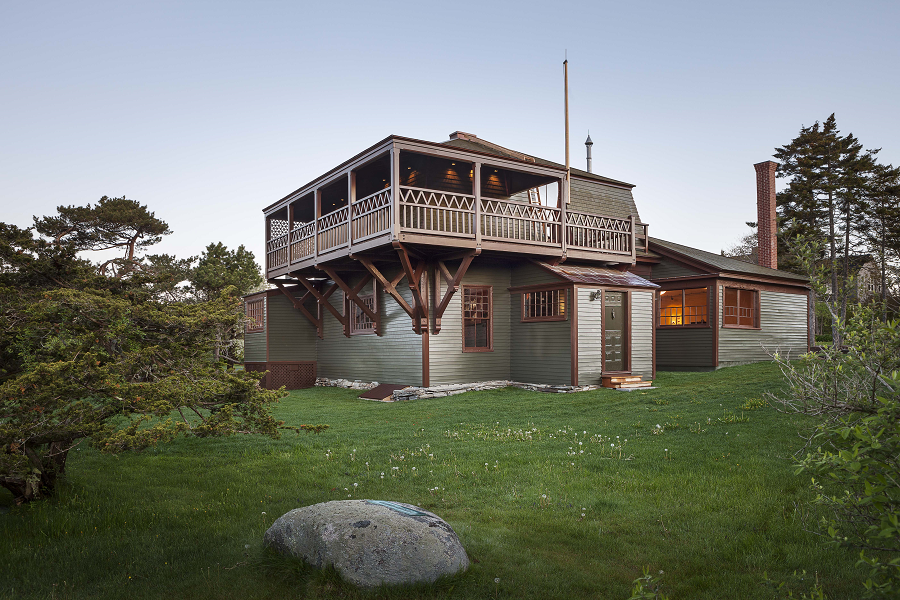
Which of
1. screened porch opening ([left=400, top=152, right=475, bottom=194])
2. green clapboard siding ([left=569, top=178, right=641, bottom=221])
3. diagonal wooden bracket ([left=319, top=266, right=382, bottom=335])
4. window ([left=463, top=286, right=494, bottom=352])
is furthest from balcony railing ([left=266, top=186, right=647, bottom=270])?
window ([left=463, top=286, right=494, bottom=352])

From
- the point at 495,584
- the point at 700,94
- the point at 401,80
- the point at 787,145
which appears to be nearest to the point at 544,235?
the point at 401,80

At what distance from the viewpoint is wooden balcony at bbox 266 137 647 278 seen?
582 inches

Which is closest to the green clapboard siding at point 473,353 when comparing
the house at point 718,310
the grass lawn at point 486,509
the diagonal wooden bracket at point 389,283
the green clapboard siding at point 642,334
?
the diagonal wooden bracket at point 389,283

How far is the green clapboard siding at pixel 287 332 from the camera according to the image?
21797 millimetres

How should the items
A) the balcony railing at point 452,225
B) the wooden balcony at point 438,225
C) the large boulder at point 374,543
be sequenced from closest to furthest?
the large boulder at point 374,543, the wooden balcony at point 438,225, the balcony railing at point 452,225

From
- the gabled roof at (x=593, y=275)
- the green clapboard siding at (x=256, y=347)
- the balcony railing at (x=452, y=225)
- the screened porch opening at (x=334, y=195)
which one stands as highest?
the screened porch opening at (x=334, y=195)

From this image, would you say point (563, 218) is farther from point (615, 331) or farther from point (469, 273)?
point (615, 331)

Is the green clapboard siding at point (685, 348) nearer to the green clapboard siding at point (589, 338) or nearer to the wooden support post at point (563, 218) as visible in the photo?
the green clapboard siding at point (589, 338)

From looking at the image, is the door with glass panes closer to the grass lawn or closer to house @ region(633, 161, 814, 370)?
house @ region(633, 161, 814, 370)

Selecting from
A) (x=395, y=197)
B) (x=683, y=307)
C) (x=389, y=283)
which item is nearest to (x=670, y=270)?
(x=683, y=307)

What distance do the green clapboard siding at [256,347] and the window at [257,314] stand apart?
0.79ft

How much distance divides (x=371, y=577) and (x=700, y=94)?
2178 centimetres

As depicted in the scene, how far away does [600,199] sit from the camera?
2248cm

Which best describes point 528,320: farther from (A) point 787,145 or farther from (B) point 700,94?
(A) point 787,145
